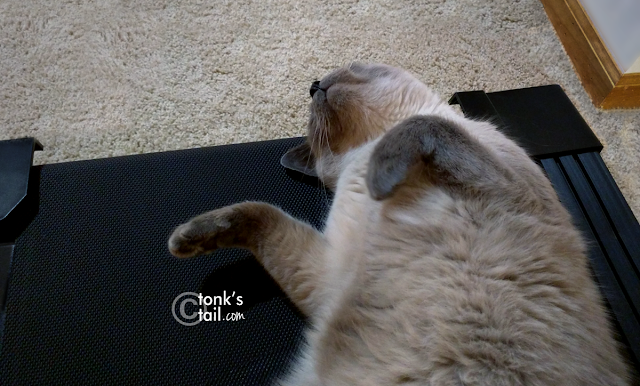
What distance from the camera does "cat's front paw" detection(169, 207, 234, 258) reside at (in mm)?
949

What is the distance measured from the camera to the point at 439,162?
0.82 m

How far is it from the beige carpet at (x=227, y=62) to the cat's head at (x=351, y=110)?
45cm

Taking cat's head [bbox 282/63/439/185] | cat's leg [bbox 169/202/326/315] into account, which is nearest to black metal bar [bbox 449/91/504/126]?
cat's head [bbox 282/63/439/185]

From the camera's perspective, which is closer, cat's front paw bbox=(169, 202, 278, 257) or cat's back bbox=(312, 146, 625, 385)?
cat's back bbox=(312, 146, 625, 385)

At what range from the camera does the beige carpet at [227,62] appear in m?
1.58

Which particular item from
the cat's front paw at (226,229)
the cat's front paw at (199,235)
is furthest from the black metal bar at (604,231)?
the cat's front paw at (199,235)

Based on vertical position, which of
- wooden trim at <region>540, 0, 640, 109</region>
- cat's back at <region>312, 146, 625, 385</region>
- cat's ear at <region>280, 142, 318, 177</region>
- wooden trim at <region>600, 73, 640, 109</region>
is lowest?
cat's back at <region>312, 146, 625, 385</region>

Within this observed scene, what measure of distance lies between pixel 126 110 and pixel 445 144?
48.5 inches

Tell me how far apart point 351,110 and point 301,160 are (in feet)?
0.63

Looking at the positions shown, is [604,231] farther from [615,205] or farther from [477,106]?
[477,106]

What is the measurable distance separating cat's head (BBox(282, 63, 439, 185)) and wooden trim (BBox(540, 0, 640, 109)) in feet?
2.97

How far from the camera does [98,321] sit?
0.96 meters

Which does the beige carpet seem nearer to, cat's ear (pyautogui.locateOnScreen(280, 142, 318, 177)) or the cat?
cat's ear (pyautogui.locateOnScreen(280, 142, 318, 177))

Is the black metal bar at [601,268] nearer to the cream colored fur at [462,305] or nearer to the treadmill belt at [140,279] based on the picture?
the cream colored fur at [462,305]
